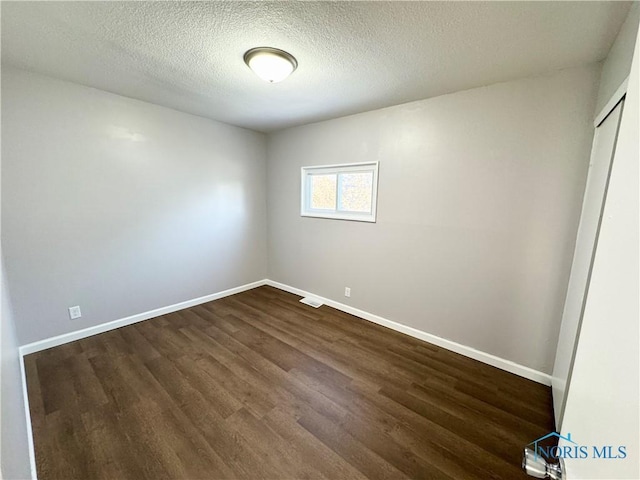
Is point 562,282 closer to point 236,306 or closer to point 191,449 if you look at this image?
point 191,449

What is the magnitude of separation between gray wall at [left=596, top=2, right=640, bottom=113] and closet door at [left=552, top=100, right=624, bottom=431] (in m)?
0.15

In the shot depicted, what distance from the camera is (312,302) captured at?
355cm

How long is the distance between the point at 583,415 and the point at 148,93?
3.50 metres

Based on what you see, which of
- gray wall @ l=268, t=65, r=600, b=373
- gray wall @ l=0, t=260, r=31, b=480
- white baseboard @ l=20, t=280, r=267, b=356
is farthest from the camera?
white baseboard @ l=20, t=280, r=267, b=356

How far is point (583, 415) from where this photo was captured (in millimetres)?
525

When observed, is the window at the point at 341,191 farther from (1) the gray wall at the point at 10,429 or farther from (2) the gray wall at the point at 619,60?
(1) the gray wall at the point at 10,429

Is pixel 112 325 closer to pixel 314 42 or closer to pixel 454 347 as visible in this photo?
pixel 314 42

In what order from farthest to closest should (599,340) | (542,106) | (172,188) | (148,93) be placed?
(172,188), (148,93), (542,106), (599,340)

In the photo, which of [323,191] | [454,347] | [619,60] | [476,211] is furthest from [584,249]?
[323,191]

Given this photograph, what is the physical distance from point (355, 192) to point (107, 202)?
8.89ft

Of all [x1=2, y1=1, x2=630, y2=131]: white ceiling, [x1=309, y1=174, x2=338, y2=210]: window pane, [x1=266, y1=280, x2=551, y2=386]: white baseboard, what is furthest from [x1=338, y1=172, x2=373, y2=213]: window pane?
[x1=266, y1=280, x2=551, y2=386]: white baseboard

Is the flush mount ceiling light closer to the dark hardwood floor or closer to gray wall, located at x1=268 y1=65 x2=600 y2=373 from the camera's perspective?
gray wall, located at x1=268 y1=65 x2=600 y2=373

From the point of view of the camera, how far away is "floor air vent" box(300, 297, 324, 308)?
3459 mm

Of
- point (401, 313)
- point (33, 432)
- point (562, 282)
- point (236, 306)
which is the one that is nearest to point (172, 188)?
point (236, 306)
